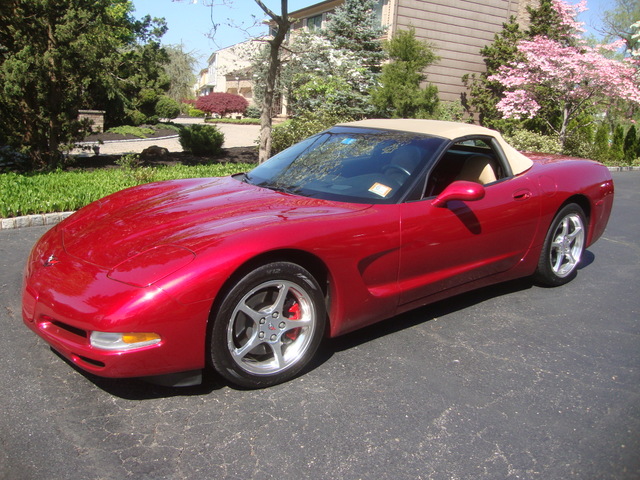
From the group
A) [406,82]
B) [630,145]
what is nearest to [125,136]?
[406,82]

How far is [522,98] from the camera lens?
1680cm

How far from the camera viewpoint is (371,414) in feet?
9.03

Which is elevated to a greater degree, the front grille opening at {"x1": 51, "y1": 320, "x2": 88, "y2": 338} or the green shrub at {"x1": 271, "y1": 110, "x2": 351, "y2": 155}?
the green shrub at {"x1": 271, "y1": 110, "x2": 351, "y2": 155}

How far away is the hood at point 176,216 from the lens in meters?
2.86

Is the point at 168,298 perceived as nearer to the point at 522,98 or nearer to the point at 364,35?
the point at 522,98

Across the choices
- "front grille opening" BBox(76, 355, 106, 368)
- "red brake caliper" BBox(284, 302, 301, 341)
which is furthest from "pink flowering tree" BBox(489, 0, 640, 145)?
"front grille opening" BBox(76, 355, 106, 368)

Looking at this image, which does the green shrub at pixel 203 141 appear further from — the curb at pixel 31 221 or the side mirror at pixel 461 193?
the side mirror at pixel 461 193

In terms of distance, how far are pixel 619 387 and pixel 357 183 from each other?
1.93 metres

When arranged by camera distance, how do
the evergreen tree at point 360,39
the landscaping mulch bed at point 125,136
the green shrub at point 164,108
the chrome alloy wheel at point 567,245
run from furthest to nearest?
the green shrub at point 164,108 < the evergreen tree at point 360,39 < the landscaping mulch bed at point 125,136 < the chrome alloy wheel at point 567,245

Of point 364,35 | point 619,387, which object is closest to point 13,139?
point 619,387

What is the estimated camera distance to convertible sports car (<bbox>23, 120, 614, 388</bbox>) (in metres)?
2.57

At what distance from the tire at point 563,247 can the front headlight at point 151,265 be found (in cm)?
310

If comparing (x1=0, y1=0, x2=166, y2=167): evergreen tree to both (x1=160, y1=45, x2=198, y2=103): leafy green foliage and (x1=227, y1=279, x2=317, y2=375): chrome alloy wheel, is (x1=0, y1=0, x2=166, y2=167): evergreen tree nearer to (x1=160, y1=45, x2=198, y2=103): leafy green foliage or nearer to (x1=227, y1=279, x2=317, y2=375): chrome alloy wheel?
(x1=227, y1=279, x2=317, y2=375): chrome alloy wheel

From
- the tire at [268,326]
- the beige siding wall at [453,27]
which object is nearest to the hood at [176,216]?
the tire at [268,326]
